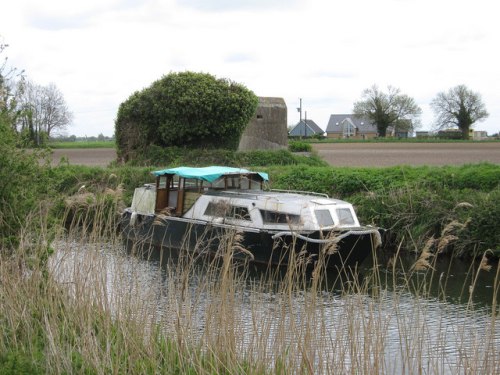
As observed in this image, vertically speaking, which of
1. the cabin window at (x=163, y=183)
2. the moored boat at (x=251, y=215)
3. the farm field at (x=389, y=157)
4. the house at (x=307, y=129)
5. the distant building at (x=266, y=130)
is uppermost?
the house at (x=307, y=129)

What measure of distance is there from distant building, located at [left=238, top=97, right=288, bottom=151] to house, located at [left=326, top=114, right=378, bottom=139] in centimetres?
7522

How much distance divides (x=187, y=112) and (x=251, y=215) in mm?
13263

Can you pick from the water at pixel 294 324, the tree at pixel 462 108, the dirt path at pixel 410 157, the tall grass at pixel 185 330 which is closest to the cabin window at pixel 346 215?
the water at pixel 294 324

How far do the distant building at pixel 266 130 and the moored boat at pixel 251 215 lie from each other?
15.1 meters

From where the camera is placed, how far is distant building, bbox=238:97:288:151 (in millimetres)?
35812

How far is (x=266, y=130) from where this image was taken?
36062 mm

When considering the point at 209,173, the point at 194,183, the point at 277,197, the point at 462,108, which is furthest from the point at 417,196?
the point at 462,108

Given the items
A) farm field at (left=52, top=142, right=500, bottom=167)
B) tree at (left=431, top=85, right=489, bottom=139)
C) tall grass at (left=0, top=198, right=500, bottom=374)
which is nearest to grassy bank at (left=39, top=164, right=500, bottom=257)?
tall grass at (left=0, top=198, right=500, bottom=374)

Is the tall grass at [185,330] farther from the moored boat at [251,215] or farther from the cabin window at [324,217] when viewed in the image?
the cabin window at [324,217]

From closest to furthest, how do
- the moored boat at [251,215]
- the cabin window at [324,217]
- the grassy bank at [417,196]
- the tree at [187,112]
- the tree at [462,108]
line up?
the moored boat at [251,215]
the cabin window at [324,217]
the grassy bank at [417,196]
the tree at [187,112]
the tree at [462,108]

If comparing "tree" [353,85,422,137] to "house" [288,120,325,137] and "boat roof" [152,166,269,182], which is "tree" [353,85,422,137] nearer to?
"house" [288,120,325,137]

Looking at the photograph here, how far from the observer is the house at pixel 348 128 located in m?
113

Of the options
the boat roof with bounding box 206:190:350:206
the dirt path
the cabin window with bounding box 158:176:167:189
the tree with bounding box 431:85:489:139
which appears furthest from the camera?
the tree with bounding box 431:85:489:139

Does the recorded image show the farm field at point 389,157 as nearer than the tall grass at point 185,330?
No
